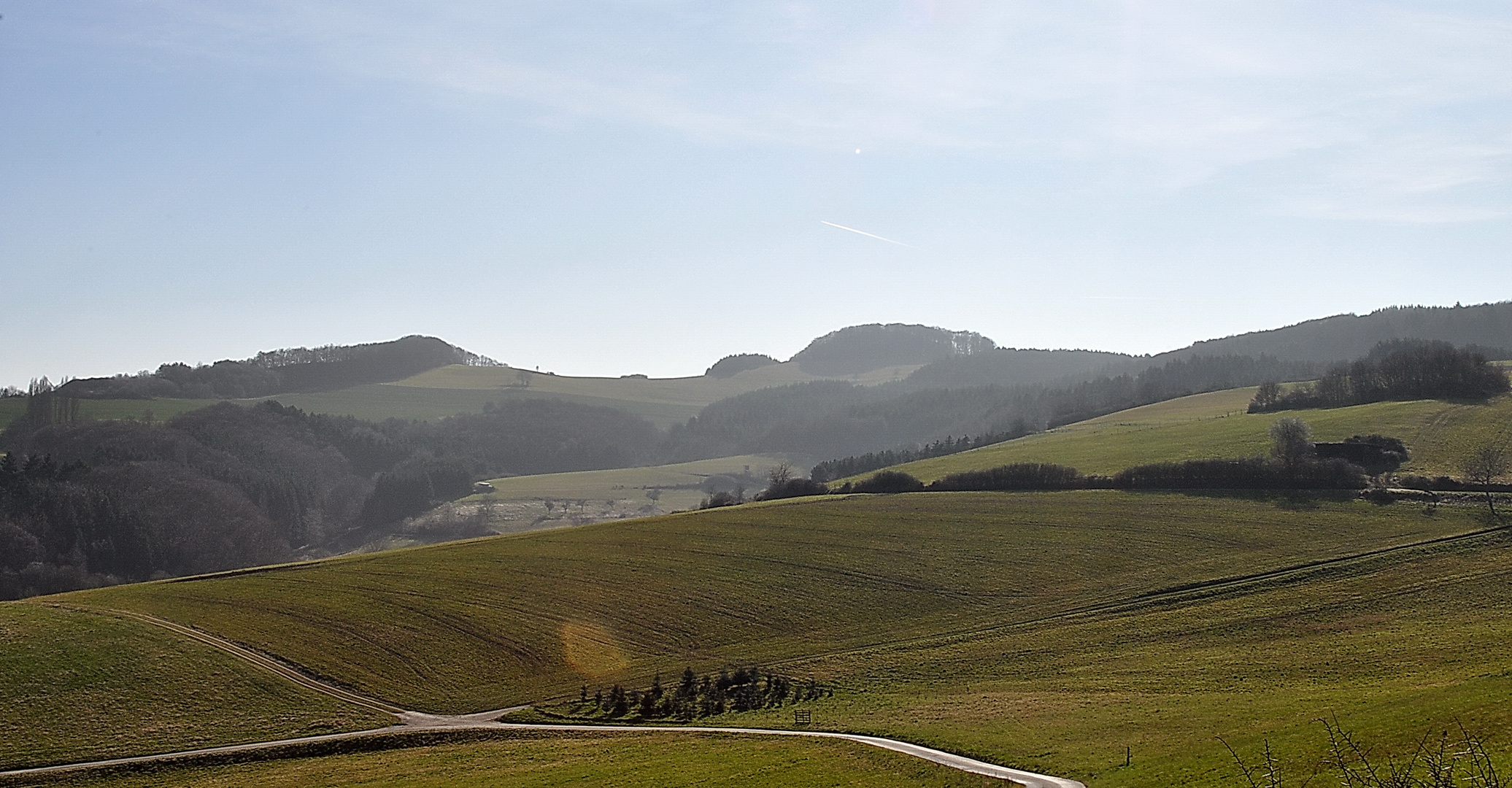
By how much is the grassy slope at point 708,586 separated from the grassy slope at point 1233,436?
14474 mm

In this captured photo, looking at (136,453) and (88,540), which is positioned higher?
(136,453)

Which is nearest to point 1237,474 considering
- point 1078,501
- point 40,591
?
point 1078,501

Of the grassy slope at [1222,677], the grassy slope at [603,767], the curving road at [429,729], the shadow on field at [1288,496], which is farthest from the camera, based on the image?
the shadow on field at [1288,496]

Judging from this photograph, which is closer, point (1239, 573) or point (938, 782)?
point (938, 782)

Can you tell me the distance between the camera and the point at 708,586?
66.3 metres

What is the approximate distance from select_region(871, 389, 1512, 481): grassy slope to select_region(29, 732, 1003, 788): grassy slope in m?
69.6

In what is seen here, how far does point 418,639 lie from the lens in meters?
54.4

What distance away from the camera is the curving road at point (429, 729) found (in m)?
29.4

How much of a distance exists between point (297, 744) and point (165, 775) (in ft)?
15.6

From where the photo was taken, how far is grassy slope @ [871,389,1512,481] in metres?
89.2

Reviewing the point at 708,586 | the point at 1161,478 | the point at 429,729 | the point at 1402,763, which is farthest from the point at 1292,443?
the point at 429,729

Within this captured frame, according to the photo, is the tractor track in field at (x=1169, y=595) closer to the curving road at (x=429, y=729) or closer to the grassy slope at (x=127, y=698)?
the curving road at (x=429, y=729)

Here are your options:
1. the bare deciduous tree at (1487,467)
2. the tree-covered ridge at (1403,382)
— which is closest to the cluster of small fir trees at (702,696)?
the bare deciduous tree at (1487,467)

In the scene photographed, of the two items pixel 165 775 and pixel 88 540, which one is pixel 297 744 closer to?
pixel 165 775
